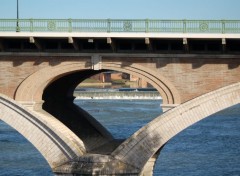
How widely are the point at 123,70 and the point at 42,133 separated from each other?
4735mm

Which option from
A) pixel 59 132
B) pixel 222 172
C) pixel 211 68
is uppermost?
pixel 211 68

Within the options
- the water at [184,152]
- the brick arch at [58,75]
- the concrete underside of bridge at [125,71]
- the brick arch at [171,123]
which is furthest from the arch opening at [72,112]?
the water at [184,152]

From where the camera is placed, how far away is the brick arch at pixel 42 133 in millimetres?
33938

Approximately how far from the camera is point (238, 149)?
62781mm

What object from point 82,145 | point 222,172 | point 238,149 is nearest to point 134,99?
point 238,149

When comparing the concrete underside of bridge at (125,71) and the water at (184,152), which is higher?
the concrete underside of bridge at (125,71)

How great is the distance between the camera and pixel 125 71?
33969 millimetres

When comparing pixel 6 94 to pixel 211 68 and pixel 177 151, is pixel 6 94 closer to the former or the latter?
pixel 211 68

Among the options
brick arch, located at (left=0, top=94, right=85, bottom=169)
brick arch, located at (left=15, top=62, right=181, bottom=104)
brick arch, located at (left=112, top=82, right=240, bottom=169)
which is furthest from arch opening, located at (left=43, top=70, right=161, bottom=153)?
brick arch, located at (left=112, top=82, right=240, bottom=169)

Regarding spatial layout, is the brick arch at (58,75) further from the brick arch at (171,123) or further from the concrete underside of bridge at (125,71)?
the brick arch at (171,123)

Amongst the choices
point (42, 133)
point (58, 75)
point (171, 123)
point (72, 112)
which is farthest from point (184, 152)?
point (58, 75)

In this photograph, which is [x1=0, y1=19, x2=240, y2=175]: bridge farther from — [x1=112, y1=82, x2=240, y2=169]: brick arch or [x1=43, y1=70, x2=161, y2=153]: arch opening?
[x1=43, y1=70, x2=161, y2=153]: arch opening

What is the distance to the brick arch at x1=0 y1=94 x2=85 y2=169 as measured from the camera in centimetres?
3394

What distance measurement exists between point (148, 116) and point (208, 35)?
6747 centimetres
